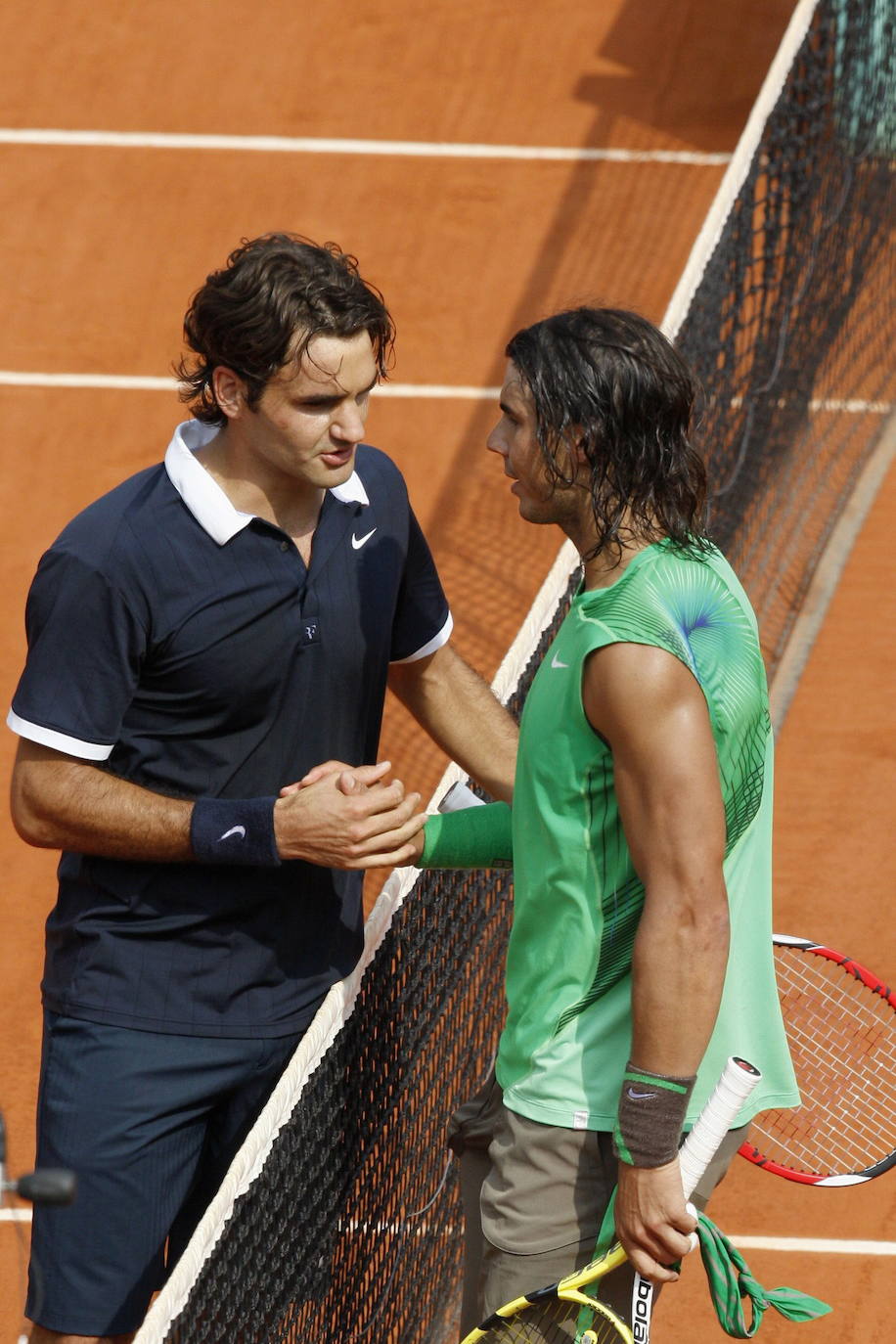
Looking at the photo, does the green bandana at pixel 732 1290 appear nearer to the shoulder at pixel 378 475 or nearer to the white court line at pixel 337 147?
the shoulder at pixel 378 475

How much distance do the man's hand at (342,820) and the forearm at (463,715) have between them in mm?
470

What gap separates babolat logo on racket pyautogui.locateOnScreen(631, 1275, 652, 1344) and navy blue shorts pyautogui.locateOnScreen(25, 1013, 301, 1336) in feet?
3.23

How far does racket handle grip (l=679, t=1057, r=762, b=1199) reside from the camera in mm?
2549

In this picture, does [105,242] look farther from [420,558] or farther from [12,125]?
[420,558]

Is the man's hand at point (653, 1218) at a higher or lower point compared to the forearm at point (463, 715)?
higher

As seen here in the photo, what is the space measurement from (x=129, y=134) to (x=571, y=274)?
277cm

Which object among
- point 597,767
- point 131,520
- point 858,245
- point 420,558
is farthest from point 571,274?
point 597,767

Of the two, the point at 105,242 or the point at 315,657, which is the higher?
the point at 315,657

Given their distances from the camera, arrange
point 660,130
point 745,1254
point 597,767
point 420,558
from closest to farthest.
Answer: point 597,767, point 420,558, point 745,1254, point 660,130

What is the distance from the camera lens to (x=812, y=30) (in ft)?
25.0

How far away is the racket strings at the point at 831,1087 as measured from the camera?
3.93 metres

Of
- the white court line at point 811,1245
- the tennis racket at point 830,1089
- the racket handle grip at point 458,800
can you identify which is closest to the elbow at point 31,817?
the racket handle grip at point 458,800

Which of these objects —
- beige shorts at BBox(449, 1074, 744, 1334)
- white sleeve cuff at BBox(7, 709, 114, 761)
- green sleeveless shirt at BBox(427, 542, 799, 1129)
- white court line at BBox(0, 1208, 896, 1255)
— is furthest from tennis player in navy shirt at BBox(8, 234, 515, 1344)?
white court line at BBox(0, 1208, 896, 1255)

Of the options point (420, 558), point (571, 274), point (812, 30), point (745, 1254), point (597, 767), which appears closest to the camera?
point (597, 767)
